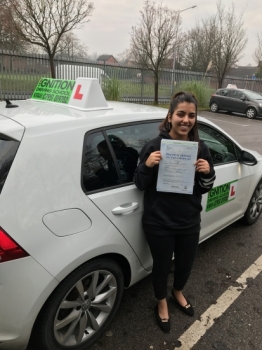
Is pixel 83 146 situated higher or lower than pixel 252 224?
higher

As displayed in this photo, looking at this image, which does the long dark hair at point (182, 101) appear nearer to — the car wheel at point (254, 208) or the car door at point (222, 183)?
the car door at point (222, 183)

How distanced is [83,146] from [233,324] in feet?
5.76

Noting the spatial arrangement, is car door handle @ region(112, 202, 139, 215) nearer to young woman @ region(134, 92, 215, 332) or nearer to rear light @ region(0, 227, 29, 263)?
young woman @ region(134, 92, 215, 332)

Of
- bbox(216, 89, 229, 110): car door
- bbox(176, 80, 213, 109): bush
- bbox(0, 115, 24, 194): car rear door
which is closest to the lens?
bbox(0, 115, 24, 194): car rear door

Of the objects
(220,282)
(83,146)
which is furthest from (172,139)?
(220,282)

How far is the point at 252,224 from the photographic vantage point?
394cm

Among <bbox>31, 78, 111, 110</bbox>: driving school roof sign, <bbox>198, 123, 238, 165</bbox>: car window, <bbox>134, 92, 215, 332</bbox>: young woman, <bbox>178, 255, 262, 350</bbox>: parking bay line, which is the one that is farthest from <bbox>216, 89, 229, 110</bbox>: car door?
<bbox>134, 92, 215, 332</bbox>: young woman

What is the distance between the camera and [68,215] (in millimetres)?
1714

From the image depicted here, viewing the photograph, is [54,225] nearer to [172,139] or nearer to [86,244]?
[86,244]

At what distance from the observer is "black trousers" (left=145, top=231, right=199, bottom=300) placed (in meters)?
2.08

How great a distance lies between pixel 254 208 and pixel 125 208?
94.5 inches

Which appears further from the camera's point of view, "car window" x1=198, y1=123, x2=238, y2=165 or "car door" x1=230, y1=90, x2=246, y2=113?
"car door" x1=230, y1=90, x2=246, y2=113

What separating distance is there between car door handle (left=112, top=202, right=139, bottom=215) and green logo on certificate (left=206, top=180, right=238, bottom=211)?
902 millimetres

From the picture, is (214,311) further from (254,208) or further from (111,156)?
(254,208)
